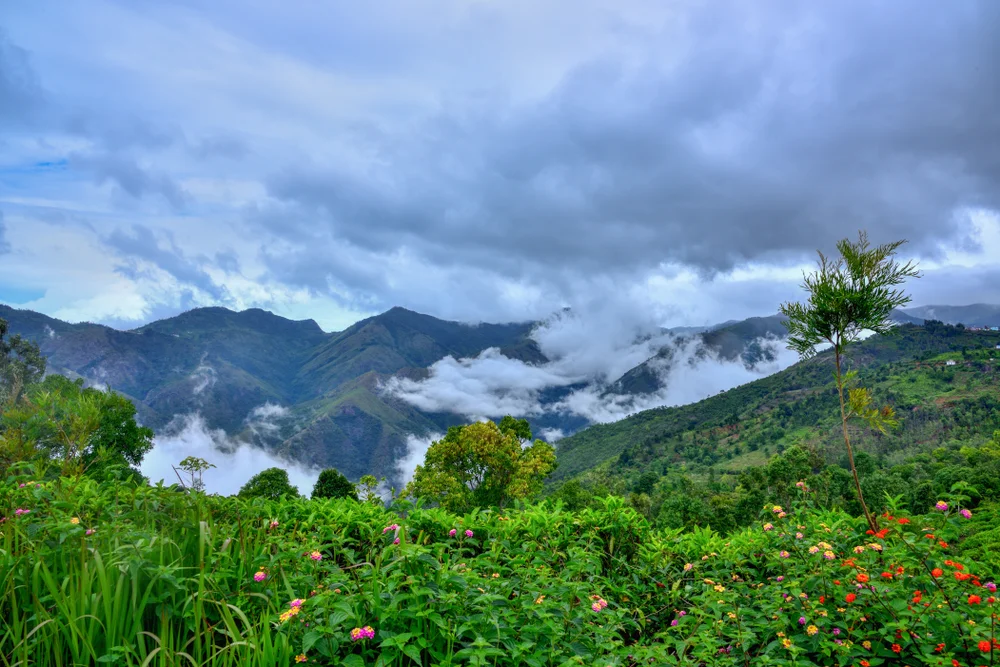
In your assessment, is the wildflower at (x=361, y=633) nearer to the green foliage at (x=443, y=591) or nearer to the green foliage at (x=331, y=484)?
the green foliage at (x=443, y=591)

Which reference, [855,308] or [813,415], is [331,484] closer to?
[855,308]

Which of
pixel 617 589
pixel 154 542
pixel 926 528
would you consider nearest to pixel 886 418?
pixel 926 528

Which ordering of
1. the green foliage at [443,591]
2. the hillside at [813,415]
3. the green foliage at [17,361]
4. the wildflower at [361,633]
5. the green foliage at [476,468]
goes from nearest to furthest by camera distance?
the wildflower at [361,633], the green foliage at [443,591], the green foliage at [476,468], the green foliage at [17,361], the hillside at [813,415]

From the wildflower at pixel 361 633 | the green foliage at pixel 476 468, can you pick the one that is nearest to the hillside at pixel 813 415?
the green foliage at pixel 476 468

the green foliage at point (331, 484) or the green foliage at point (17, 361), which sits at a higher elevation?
the green foliage at point (17, 361)

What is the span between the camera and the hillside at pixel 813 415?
297 ft

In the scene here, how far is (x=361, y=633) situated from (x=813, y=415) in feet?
439

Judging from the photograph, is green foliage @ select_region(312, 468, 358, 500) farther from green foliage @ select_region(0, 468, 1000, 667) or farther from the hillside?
the hillside

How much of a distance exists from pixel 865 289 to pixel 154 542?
731 centimetres

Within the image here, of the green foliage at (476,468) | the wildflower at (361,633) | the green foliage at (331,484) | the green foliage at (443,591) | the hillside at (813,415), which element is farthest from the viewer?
the hillside at (813,415)

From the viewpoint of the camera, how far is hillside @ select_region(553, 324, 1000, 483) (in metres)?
90.6

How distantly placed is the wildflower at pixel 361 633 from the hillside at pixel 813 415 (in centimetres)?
7826

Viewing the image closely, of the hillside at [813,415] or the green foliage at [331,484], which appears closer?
the green foliage at [331,484]

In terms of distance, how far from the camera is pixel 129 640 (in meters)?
2.48
